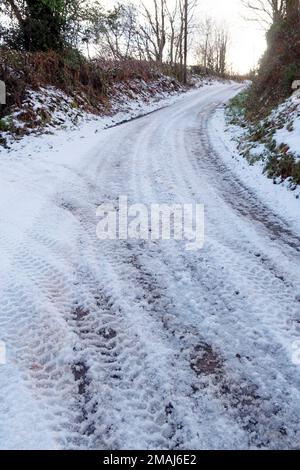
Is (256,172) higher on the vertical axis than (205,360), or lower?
higher

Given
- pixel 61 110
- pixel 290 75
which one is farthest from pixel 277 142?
pixel 61 110

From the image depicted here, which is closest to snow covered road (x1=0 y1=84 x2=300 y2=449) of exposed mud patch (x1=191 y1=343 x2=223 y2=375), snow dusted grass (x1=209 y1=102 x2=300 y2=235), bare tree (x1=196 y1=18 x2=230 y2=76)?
exposed mud patch (x1=191 y1=343 x2=223 y2=375)

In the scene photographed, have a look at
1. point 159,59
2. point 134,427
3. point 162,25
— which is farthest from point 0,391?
point 162,25

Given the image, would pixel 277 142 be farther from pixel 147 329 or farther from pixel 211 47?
pixel 211 47

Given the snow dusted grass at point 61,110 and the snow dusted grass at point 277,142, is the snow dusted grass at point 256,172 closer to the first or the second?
the snow dusted grass at point 277,142

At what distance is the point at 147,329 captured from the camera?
3.48 metres

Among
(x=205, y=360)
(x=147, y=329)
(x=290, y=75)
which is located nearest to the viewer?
(x=205, y=360)

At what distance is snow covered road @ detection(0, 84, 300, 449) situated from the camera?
2.58 m

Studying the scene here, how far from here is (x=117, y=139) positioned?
1152cm

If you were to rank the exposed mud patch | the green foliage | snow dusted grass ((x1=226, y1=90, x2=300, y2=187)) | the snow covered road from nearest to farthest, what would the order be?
the snow covered road < the exposed mud patch < snow dusted grass ((x1=226, y1=90, x2=300, y2=187)) < the green foliage

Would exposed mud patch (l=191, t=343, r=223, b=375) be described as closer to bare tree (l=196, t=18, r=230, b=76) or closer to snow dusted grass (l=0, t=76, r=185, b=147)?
snow dusted grass (l=0, t=76, r=185, b=147)

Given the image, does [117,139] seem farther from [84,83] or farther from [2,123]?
[84,83]

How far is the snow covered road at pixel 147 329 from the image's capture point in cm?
258

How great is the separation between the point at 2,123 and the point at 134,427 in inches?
422
